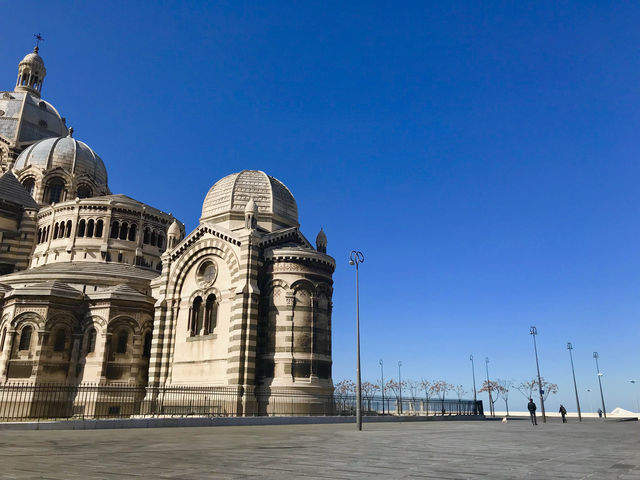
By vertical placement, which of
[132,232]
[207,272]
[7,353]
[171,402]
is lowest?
[171,402]

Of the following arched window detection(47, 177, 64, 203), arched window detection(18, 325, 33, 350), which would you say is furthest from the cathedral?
arched window detection(47, 177, 64, 203)

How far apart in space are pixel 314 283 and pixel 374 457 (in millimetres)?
24814

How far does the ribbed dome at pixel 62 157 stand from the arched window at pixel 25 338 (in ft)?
74.3

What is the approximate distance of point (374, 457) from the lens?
10.7 m

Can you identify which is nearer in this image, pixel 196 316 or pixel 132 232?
pixel 196 316

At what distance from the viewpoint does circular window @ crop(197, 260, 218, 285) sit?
36875 mm

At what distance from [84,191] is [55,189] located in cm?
282

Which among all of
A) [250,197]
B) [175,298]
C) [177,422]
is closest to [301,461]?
[177,422]

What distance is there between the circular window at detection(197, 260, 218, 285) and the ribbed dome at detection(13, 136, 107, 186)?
25507 millimetres

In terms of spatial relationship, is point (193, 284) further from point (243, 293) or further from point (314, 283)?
point (314, 283)

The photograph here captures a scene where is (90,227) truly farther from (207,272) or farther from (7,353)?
(207,272)

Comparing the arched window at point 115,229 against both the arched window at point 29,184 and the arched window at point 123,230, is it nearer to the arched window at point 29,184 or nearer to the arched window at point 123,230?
the arched window at point 123,230

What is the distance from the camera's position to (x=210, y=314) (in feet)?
120

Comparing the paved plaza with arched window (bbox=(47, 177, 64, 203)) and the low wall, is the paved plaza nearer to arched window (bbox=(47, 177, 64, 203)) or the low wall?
the low wall
